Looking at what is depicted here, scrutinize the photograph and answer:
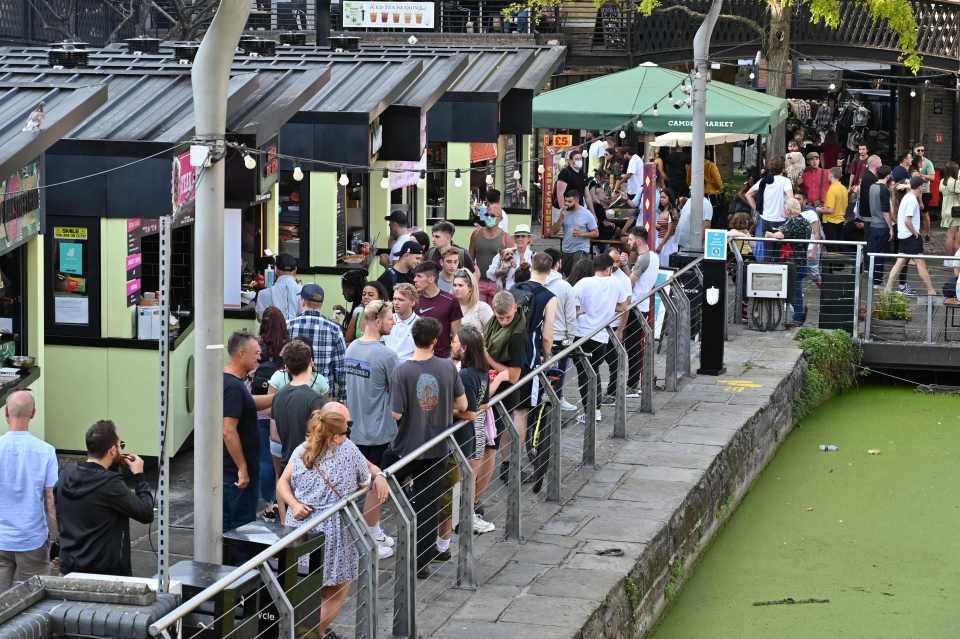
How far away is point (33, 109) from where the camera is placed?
1153 centimetres

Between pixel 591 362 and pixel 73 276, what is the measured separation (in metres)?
4.21

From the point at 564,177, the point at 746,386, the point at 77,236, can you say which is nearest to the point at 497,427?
the point at 77,236

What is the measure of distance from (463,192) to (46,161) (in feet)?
37.1

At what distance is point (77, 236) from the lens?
40.1 feet

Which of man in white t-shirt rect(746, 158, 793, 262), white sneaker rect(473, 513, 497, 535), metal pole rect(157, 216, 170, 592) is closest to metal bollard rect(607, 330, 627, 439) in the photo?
white sneaker rect(473, 513, 497, 535)

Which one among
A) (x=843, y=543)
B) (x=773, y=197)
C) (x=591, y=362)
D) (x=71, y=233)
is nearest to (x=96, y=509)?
(x=71, y=233)

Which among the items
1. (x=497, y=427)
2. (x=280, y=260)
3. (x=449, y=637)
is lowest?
(x=449, y=637)

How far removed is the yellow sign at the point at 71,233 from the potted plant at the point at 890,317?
380 inches

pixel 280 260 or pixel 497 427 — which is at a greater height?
pixel 280 260

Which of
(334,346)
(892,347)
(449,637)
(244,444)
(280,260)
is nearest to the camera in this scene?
(449,637)

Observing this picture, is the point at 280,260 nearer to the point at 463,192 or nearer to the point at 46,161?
the point at 46,161

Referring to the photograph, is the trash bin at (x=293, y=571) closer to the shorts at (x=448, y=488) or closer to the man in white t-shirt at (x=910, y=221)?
the shorts at (x=448, y=488)

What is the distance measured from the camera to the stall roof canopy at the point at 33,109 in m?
10.4

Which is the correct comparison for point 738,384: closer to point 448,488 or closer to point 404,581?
point 448,488
